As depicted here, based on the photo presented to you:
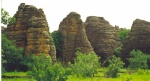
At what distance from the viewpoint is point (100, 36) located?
70688 millimetres

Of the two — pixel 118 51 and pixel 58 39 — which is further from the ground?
pixel 58 39

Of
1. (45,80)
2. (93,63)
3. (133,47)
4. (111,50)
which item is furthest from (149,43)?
(45,80)

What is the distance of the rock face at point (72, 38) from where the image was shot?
2331 inches

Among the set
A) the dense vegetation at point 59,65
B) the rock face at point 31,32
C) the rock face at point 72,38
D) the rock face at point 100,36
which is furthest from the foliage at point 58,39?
the rock face at point 100,36

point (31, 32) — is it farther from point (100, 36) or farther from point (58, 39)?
point (100, 36)

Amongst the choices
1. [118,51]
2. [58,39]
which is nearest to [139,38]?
[118,51]

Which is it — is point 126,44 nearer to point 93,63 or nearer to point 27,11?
point 27,11

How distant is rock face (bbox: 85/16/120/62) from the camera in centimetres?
7007

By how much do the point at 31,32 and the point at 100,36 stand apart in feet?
83.0

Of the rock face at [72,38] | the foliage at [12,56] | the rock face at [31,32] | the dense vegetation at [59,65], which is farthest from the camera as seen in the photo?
the rock face at [72,38]

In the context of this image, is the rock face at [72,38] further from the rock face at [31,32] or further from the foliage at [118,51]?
the rock face at [31,32]

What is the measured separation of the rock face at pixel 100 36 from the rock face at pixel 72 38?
10.6m

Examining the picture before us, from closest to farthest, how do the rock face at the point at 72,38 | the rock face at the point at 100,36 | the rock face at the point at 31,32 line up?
1. the rock face at the point at 31,32
2. the rock face at the point at 72,38
3. the rock face at the point at 100,36

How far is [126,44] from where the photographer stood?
64.1m
